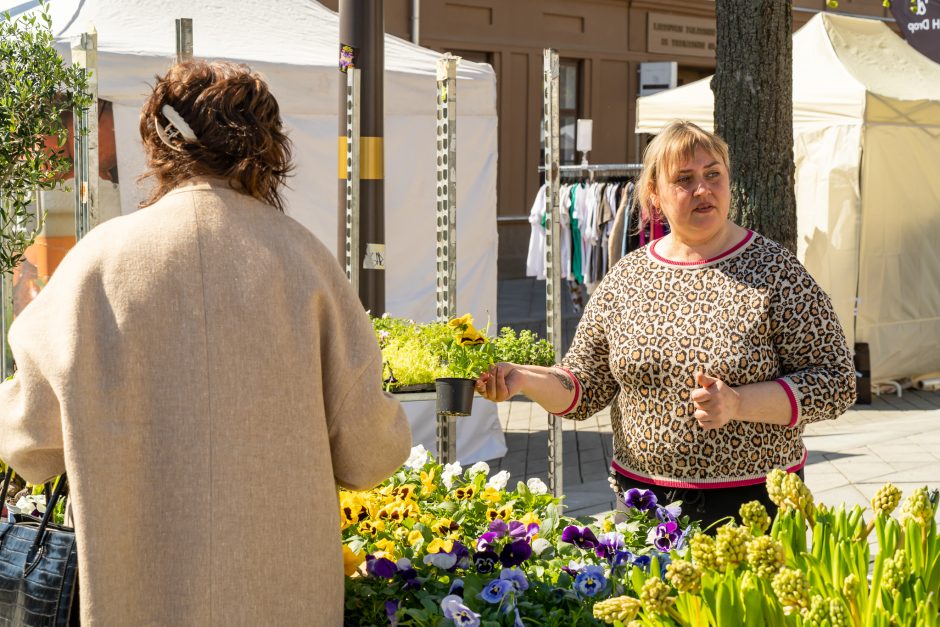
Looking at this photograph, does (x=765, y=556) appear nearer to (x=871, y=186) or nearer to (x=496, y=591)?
(x=496, y=591)

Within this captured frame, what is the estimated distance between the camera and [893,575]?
156 centimetres

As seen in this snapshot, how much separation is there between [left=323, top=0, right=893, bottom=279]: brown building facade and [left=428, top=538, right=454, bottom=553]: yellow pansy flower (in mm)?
13707

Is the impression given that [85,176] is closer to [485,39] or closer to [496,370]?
[496,370]

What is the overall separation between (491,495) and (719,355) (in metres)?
0.65

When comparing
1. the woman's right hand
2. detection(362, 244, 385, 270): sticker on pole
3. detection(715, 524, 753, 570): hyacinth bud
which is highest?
detection(362, 244, 385, 270): sticker on pole

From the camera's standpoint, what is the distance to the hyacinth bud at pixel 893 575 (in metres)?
1.55

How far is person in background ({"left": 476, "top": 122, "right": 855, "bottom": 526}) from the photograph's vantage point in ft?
8.85

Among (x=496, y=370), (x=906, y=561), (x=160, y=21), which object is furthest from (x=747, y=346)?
(x=160, y=21)

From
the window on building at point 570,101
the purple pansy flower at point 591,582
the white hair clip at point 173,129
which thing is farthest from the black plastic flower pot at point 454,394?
the window on building at point 570,101

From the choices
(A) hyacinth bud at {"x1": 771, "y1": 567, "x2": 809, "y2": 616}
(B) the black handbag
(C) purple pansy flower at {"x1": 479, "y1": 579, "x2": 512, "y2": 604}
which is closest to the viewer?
(A) hyacinth bud at {"x1": 771, "y1": 567, "x2": 809, "y2": 616}

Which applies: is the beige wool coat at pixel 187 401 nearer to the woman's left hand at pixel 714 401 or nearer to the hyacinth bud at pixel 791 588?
the hyacinth bud at pixel 791 588

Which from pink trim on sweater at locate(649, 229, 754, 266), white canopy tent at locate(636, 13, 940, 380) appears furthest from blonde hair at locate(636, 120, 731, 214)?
white canopy tent at locate(636, 13, 940, 380)

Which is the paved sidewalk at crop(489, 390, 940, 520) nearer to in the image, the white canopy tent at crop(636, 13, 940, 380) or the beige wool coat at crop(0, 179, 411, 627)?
the white canopy tent at crop(636, 13, 940, 380)

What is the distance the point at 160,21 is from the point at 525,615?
531 cm
